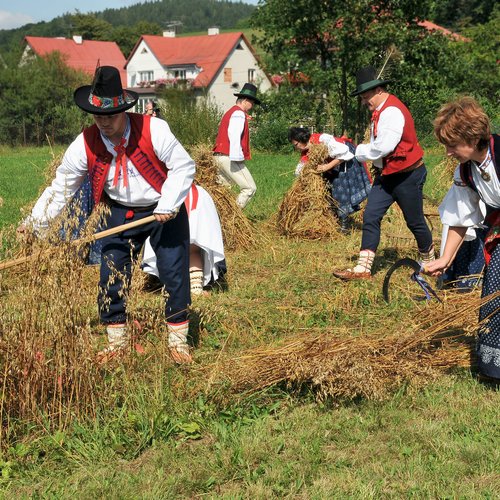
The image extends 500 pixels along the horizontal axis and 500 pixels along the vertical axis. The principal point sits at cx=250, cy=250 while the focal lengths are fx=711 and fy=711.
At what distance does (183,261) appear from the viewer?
4.30 metres

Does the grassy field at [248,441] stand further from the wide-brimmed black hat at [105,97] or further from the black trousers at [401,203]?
the black trousers at [401,203]

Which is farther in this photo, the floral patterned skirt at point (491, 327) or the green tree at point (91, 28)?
the green tree at point (91, 28)

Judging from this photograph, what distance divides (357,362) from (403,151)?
3.01 metres

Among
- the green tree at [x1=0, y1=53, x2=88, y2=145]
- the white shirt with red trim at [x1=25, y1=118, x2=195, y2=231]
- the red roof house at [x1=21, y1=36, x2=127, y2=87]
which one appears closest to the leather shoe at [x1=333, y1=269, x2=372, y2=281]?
the white shirt with red trim at [x1=25, y1=118, x2=195, y2=231]

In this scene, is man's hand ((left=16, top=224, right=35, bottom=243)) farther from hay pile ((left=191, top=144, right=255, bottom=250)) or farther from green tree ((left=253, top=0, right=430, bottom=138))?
green tree ((left=253, top=0, right=430, bottom=138))

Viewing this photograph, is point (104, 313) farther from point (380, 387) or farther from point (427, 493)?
point (427, 493)

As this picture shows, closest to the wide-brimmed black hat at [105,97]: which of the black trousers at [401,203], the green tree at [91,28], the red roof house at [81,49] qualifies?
the black trousers at [401,203]

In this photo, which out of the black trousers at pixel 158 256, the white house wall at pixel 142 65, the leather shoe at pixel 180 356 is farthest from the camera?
the white house wall at pixel 142 65

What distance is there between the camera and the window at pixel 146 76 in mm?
65938

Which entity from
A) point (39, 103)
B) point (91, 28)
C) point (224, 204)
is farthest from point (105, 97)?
point (91, 28)

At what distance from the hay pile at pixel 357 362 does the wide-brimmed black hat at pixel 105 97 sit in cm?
151

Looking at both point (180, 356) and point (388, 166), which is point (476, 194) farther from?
point (388, 166)

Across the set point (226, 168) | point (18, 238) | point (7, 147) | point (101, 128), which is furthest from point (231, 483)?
point (7, 147)

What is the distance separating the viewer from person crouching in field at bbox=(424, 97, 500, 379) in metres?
3.67
